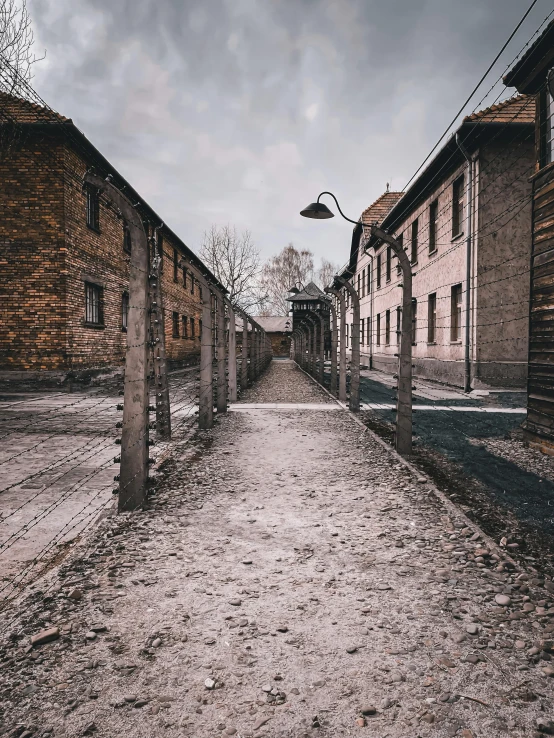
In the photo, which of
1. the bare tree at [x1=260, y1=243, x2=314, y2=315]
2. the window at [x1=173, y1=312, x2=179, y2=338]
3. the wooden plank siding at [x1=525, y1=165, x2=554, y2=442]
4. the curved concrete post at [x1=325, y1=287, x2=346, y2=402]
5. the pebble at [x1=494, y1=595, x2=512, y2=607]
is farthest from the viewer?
the bare tree at [x1=260, y1=243, x2=314, y2=315]

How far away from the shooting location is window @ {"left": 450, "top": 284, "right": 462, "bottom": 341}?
15.0 meters

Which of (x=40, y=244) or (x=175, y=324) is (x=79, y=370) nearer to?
(x=40, y=244)

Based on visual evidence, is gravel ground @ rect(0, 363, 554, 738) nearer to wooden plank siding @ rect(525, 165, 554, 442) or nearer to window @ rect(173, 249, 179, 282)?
wooden plank siding @ rect(525, 165, 554, 442)

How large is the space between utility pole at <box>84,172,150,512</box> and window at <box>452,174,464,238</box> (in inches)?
518

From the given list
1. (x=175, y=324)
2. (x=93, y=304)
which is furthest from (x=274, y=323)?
(x=93, y=304)

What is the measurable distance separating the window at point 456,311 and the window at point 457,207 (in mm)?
1736

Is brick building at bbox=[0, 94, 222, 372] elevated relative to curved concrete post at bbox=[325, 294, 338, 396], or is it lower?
elevated

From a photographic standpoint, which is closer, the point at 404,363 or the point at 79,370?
the point at 404,363

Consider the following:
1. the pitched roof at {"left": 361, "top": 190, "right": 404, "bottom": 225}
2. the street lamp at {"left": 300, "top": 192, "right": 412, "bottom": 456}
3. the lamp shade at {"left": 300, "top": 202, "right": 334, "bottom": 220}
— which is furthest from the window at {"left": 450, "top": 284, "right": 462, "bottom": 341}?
the pitched roof at {"left": 361, "top": 190, "right": 404, "bottom": 225}

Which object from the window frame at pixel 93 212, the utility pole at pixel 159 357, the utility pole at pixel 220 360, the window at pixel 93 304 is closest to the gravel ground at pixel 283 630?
the utility pole at pixel 159 357

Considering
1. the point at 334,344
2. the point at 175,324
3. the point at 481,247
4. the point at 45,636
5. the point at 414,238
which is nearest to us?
the point at 45,636

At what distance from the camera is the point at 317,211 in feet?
27.0

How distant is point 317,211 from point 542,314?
3.88 meters

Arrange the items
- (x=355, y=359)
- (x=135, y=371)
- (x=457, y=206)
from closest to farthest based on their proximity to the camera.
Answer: (x=135, y=371) < (x=355, y=359) < (x=457, y=206)
